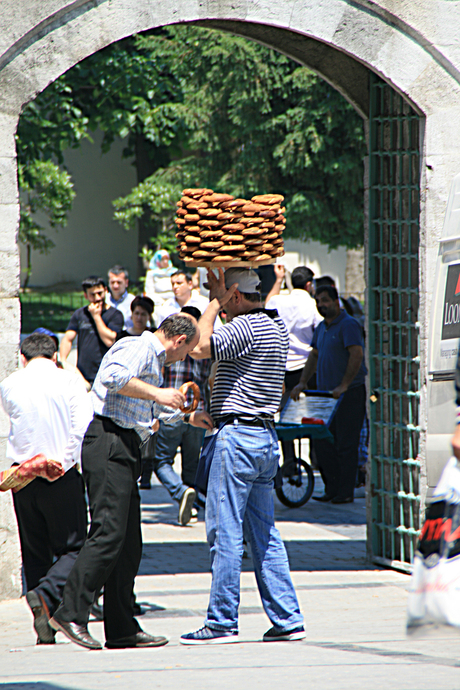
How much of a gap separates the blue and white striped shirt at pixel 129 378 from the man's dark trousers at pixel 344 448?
4665mm

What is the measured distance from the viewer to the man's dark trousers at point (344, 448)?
9469mm

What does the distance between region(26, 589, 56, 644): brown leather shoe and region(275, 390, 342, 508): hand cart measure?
4136 mm

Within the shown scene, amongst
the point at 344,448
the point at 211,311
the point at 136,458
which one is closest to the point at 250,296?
the point at 211,311

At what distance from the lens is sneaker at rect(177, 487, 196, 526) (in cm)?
809

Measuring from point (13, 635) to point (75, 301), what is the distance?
20.2 metres

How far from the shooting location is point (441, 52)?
650 centimetres

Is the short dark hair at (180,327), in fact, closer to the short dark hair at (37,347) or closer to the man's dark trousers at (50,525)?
the short dark hair at (37,347)

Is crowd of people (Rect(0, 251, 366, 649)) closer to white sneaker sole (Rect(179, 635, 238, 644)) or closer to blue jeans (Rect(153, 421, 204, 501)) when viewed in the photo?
white sneaker sole (Rect(179, 635, 238, 644))

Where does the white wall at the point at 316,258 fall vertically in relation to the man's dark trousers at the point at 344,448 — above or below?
above

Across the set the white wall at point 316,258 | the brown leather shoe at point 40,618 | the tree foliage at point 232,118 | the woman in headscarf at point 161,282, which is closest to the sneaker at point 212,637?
the brown leather shoe at point 40,618

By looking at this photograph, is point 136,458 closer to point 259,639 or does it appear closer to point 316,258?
point 259,639

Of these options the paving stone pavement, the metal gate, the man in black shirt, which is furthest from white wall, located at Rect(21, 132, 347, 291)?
the metal gate

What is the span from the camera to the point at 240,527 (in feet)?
16.1

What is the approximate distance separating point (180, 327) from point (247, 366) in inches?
Answer: 16.8
